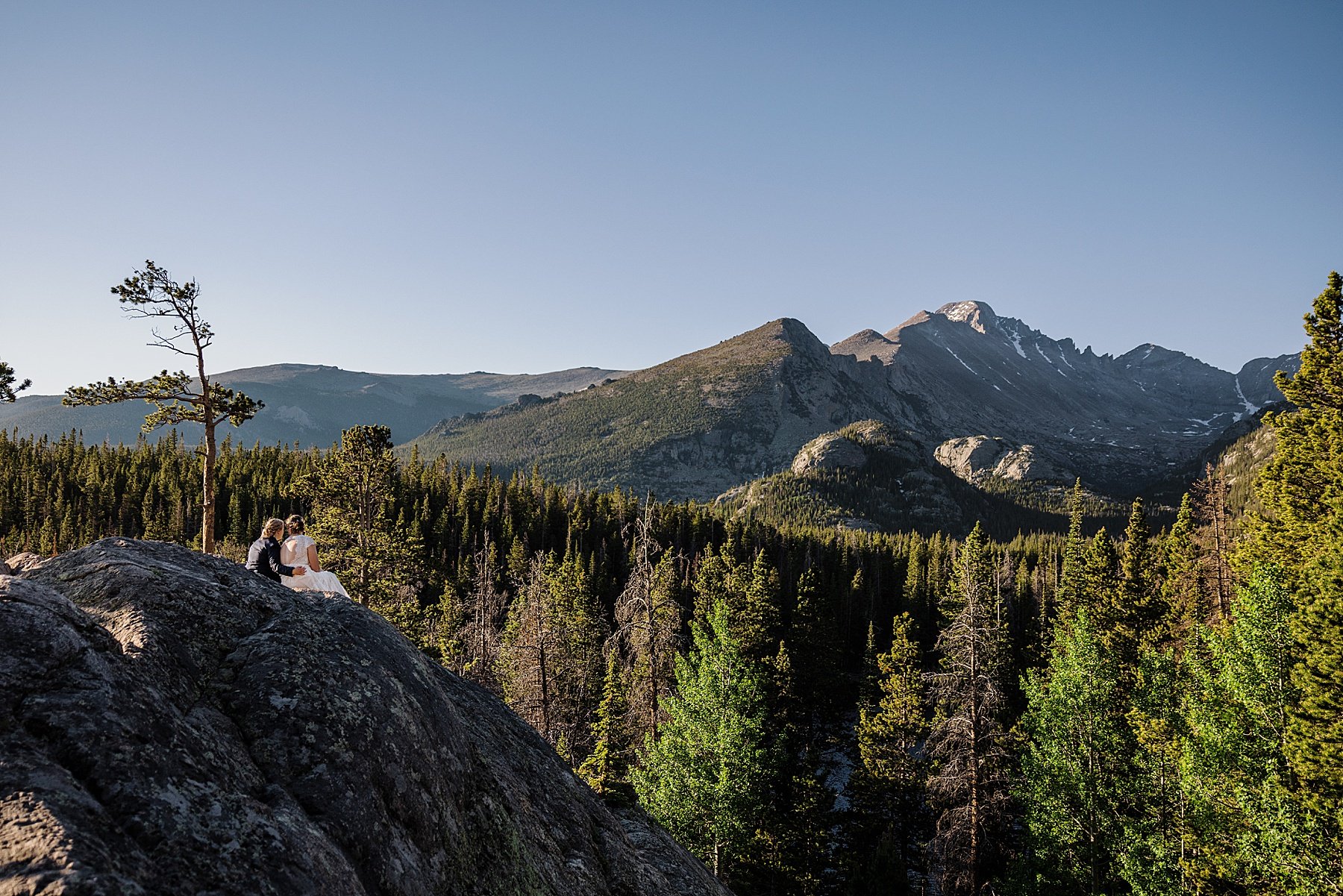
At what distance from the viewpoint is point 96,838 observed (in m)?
3.82

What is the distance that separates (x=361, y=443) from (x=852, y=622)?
73.4 metres

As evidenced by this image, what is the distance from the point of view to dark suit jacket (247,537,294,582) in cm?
1091

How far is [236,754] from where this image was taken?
207 inches

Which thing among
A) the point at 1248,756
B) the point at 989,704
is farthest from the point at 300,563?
the point at 1248,756

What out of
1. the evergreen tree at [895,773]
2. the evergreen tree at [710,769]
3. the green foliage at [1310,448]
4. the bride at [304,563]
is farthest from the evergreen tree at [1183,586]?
the bride at [304,563]

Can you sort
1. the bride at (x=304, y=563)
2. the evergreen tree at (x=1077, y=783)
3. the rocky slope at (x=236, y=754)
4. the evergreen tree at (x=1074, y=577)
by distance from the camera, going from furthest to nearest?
1. the evergreen tree at (x=1074, y=577)
2. the evergreen tree at (x=1077, y=783)
3. the bride at (x=304, y=563)
4. the rocky slope at (x=236, y=754)

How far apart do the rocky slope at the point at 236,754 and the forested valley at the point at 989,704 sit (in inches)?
220

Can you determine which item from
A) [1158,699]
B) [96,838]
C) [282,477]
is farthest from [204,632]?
[282,477]

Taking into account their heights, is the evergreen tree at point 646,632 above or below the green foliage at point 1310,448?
below

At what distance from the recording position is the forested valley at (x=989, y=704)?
1970 cm

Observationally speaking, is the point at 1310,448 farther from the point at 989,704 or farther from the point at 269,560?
the point at 269,560

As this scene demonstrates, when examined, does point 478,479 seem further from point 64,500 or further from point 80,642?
point 80,642

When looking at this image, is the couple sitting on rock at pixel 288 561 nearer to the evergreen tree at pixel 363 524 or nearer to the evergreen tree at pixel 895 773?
the evergreen tree at pixel 363 524

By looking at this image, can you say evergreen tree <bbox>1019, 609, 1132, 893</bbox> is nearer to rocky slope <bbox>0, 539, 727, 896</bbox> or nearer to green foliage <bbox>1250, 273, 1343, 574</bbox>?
green foliage <bbox>1250, 273, 1343, 574</bbox>
